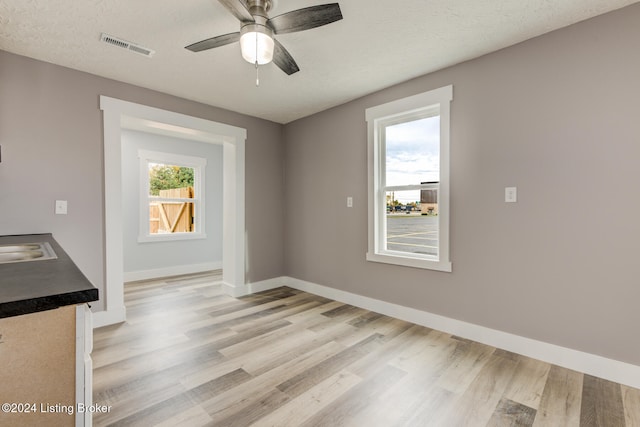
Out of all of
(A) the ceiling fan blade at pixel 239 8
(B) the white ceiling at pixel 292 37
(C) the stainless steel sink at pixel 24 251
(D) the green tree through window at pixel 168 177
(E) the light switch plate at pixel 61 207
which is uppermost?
(B) the white ceiling at pixel 292 37

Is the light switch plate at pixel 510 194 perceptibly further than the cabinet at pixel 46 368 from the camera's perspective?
Yes

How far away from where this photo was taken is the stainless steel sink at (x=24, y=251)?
1.84m

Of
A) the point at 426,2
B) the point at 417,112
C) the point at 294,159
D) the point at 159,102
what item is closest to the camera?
the point at 426,2

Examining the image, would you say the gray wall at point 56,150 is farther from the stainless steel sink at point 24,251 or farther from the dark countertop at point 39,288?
the dark countertop at point 39,288

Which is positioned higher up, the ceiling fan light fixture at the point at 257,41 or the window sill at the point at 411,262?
the ceiling fan light fixture at the point at 257,41

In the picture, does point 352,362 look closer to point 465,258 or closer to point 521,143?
point 465,258

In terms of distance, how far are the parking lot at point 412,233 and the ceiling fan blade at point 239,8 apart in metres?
2.35

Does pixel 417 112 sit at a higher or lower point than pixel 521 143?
higher

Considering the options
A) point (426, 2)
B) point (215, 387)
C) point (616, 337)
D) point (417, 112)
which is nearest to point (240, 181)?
point (417, 112)

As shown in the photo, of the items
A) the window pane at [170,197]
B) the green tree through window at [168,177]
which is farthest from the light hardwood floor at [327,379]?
the green tree through window at [168,177]

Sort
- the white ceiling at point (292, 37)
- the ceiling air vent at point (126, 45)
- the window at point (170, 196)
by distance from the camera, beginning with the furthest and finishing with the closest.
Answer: the window at point (170, 196), the ceiling air vent at point (126, 45), the white ceiling at point (292, 37)

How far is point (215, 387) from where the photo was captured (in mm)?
1976

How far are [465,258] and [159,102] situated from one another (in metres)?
3.62

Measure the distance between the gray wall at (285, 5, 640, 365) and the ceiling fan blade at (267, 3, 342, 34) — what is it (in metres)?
1.66
